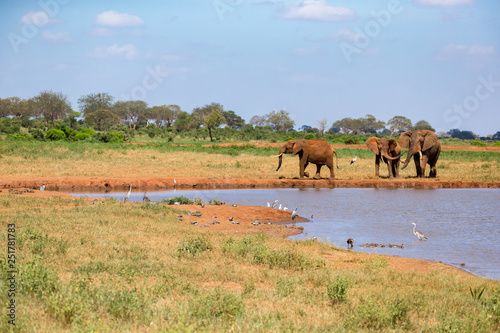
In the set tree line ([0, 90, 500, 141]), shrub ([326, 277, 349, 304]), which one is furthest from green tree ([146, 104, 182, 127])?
shrub ([326, 277, 349, 304])

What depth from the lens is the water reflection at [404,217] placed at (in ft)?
42.4

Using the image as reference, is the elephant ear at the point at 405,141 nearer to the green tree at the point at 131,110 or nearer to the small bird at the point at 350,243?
the small bird at the point at 350,243

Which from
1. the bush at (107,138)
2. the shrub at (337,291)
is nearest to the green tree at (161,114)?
the bush at (107,138)

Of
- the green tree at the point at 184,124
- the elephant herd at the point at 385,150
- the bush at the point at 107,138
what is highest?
the green tree at the point at 184,124

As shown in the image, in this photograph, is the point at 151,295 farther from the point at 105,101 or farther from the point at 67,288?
the point at 105,101

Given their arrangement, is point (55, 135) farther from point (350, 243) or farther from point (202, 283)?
point (202, 283)

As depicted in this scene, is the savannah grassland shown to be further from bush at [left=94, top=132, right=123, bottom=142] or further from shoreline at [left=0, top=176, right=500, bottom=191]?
bush at [left=94, top=132, right=123, bottom=142]

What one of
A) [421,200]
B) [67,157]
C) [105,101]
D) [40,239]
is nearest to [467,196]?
[421,200]

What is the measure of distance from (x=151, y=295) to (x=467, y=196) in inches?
753

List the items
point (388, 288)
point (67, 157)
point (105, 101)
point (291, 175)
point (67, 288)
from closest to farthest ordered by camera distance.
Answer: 1. point (67, 288)
2. point (388, 288)
3. point (291, 175)
4. point (67, 157)
5. point (105, 101)

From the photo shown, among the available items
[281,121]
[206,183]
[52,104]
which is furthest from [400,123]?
[206,183]

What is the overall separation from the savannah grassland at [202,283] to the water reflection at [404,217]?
1.92 metres

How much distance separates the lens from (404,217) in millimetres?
17766

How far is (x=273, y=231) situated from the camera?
15008 mm
